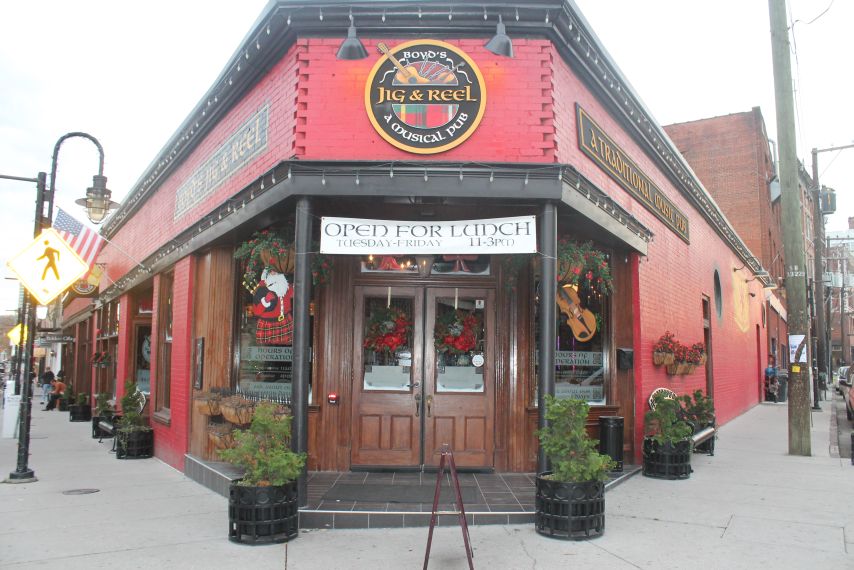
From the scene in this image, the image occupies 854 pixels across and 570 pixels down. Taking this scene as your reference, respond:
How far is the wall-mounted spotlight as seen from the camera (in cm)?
720

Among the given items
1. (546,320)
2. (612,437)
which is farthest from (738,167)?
(546,320)

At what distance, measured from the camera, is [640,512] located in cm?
735

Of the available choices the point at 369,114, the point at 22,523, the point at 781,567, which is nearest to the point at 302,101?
the point at 369,114

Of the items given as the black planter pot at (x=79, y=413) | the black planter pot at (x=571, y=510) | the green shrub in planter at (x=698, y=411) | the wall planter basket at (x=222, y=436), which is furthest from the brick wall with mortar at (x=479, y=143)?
the black planter pot at (x=79, y=413)

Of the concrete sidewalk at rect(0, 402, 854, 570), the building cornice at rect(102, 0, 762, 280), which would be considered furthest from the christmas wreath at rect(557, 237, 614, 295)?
the concrete sidewalk at rect(0, 402, 854, 570)

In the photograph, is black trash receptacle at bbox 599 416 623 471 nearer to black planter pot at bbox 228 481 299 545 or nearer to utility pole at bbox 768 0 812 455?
utility pole at bbox 768 0 812 455

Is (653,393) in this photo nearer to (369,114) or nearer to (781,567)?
(781,567)

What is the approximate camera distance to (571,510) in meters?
6.25

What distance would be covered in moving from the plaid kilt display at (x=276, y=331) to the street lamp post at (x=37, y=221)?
3.35 metres

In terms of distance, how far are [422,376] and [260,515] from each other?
3264mm

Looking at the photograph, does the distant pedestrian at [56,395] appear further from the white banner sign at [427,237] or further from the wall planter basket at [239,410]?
the white banner sign at [427,237]

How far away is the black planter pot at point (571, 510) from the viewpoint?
20.5 feet

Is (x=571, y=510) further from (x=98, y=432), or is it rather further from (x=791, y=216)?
(x=98, y=432)

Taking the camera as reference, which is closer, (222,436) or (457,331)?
(222,436)
